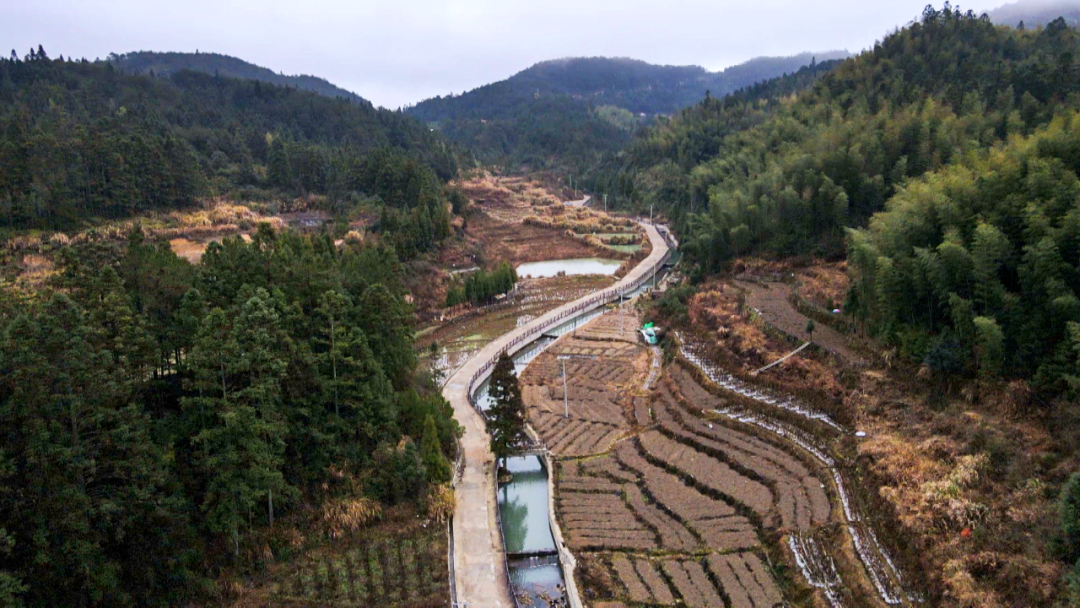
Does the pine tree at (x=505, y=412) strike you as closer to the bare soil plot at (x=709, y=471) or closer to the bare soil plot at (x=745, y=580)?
the bare soil plot at (x=709, y=471)

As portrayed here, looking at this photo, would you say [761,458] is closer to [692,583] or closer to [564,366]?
[692,583]

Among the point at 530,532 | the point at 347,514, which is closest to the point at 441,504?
the point at 347,514

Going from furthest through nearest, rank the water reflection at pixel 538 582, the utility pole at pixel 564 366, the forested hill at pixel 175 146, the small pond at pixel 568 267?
the small pond at pixel 568 267 < the forested hill at pixel 175 146 < the utility pole at pixel 564 366 < the water reflection at pixel 538 582

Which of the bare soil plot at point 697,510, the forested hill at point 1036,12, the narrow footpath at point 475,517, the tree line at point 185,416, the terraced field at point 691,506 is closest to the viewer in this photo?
the tree line at point 185,416

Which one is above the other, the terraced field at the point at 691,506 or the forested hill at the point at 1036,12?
the forested hill at the point at 1036,12

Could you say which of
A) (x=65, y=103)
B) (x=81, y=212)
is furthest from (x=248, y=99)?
(x=81, y=212)

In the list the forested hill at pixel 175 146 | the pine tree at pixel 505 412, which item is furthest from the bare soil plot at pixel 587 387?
the forested hill at pixel 175 146
